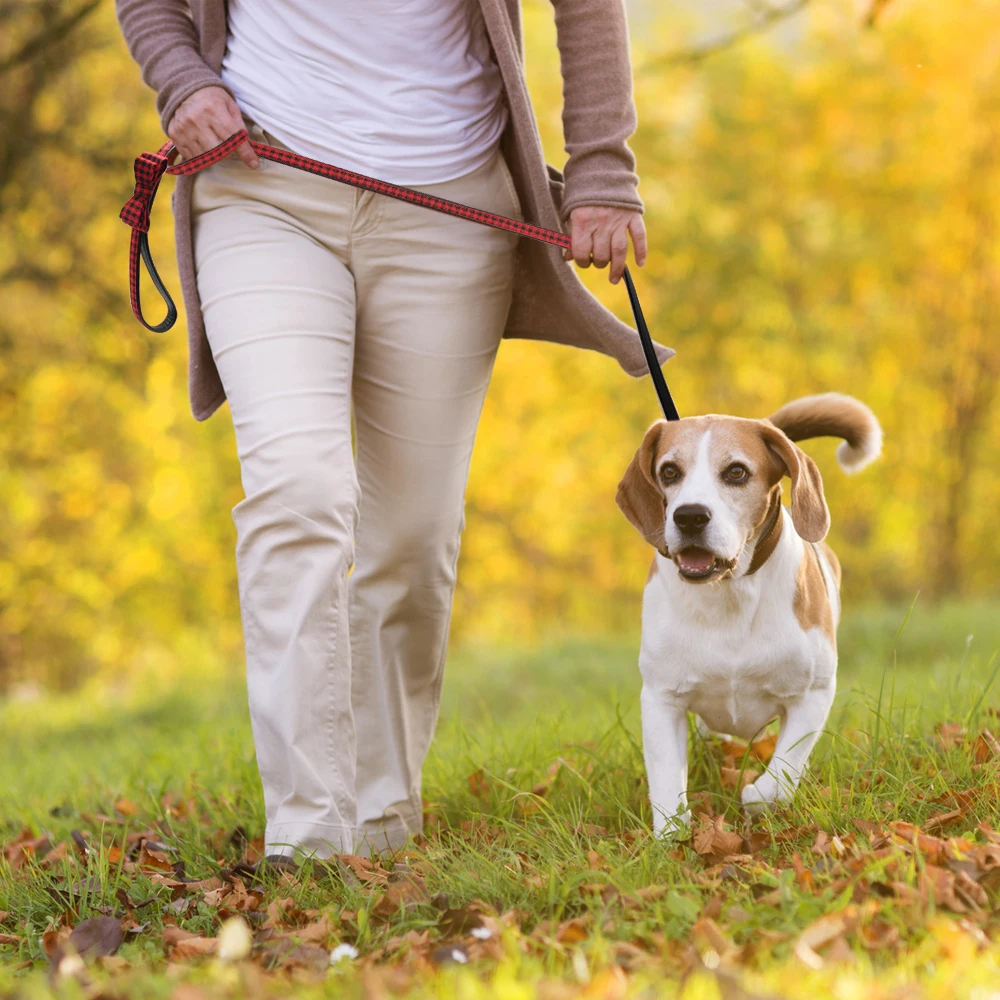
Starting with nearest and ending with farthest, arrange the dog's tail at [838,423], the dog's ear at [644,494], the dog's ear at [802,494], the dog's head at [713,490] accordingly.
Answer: the dog's head at [713,490] < the dog's ear at [802,494] < the dog's ear at [644,494] < the dog's tail at [838,423]

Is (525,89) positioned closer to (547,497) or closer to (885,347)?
(885,347)

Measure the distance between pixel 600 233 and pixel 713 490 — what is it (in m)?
0.67

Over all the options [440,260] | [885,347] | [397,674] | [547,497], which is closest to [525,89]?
[440,260]

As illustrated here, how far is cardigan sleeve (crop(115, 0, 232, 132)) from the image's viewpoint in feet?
9.14

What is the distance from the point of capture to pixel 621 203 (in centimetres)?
298

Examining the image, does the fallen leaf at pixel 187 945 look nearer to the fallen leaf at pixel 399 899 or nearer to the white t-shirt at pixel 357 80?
the fallen leaf at pixel 399 899

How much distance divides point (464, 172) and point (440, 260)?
0.71ft

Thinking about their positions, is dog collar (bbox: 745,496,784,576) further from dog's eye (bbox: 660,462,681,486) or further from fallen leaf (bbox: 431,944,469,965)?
fallen leaf (bbox: 431,944,469,965)

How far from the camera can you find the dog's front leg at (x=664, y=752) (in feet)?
9.20

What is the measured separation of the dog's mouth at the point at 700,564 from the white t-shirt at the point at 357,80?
1038 millimetres

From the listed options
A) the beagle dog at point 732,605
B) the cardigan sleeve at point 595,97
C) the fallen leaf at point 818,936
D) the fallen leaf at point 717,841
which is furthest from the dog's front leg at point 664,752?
the cardigan sleeve at point 595,97

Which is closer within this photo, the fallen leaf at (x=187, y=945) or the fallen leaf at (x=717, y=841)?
the fallen leaf at (x=187, y=945)

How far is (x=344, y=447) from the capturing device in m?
2.79

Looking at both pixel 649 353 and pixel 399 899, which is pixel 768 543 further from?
pixel 399 899
